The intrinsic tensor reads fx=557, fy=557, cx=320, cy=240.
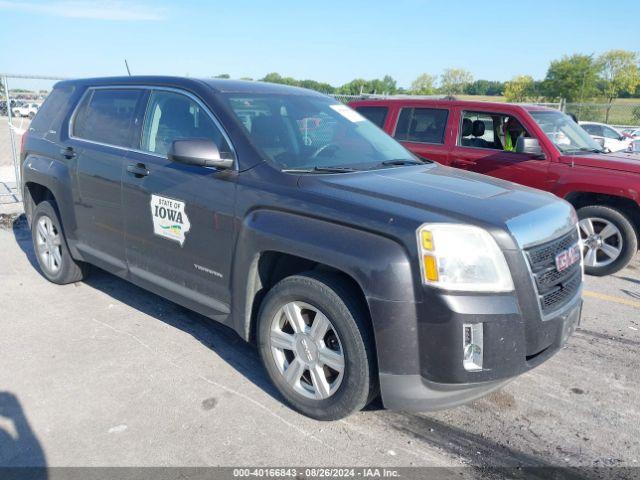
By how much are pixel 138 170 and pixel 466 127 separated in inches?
178

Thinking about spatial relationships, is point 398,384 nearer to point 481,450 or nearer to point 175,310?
point 481,450

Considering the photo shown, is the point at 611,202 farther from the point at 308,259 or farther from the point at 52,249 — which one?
the point at 52,249

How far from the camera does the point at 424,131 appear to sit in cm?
730

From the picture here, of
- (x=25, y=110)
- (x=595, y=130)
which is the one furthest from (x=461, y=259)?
(x=595, y=130)

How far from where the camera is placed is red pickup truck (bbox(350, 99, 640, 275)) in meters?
6.20

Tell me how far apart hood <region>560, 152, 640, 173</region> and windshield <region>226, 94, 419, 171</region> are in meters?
2.98

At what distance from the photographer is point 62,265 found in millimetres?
5141

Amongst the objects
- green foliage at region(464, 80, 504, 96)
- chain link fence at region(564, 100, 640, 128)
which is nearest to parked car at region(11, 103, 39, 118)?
chain link fence at region(564, 100, 640, 128)

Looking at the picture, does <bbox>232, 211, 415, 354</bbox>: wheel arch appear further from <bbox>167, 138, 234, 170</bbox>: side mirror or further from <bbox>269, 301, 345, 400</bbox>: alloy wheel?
<bbox>167, 138, 234, 170</bbox>: side mirror

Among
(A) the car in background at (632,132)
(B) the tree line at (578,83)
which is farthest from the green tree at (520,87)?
(A) the car in background at (632,132)

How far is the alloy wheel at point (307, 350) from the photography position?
9.90 feet

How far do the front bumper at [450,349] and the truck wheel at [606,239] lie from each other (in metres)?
4.00

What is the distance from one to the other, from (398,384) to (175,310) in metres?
2.61

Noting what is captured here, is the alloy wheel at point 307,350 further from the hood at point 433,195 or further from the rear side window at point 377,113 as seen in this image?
the rear side window at point 377,113
